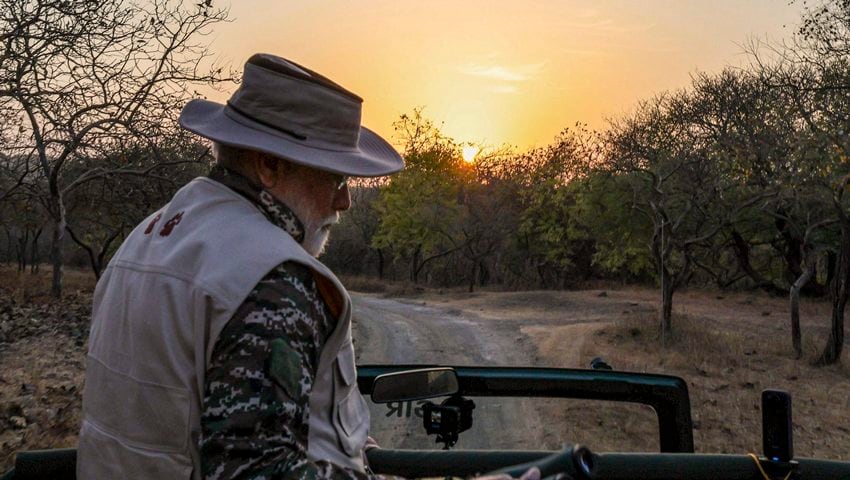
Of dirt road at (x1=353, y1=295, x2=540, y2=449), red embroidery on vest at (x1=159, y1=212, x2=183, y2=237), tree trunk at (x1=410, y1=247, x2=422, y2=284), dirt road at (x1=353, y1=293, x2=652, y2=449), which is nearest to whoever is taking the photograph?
red embroidery on vest at (x1=159, y1=212, x2=183, y2=237)

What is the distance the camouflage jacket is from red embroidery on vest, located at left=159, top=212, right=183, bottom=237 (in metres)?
0.31

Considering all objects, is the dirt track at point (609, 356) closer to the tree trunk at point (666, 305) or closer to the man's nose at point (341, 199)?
the tree trunk at point (666, 305)

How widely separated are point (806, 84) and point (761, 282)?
49.2 feet

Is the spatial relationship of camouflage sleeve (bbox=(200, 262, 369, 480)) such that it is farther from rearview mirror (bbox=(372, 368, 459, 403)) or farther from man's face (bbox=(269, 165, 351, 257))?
rearview mirror (bbox=(372, 368, 459, 403))

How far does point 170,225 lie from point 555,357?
45.8 ft

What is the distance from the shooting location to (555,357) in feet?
49.7

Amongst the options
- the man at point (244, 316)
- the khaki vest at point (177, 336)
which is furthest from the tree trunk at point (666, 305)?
the khaki vest at point (177, 336)

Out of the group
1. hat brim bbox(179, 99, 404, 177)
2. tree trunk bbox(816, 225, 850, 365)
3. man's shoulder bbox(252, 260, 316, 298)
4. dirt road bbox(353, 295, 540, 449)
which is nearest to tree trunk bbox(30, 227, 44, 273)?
dirt road bbox(353, 295, 540, 449)

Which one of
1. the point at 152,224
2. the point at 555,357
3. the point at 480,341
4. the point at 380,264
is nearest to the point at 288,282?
the point at 152,224

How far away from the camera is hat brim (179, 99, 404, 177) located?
172 centimetres

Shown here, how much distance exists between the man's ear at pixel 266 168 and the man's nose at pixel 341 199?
156mm

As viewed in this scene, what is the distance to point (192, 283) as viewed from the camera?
1.50 metres

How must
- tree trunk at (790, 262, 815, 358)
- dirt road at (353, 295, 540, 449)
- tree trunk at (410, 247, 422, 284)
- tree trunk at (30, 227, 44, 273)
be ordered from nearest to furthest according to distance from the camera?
dirt road at (353, 295, 540, 449) → tree trunk at (790, 262, 815, 358) → tree trunk at (30, 227, 44, 273) → tree trunk at (410, 247, 422, 284)

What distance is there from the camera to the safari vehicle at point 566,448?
6.45 ft
